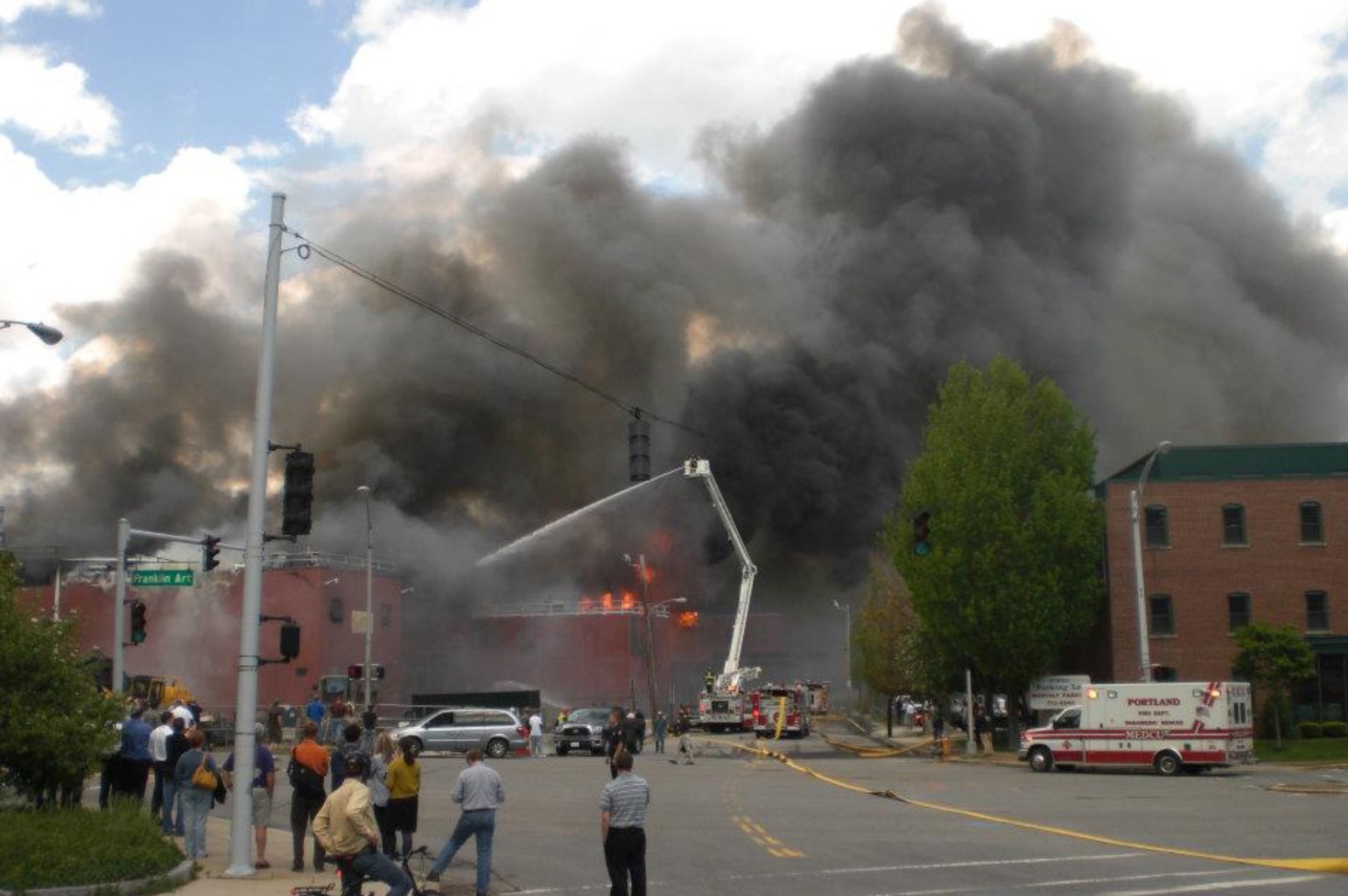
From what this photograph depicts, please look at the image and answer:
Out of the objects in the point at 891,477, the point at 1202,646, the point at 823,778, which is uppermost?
the point at 891,477

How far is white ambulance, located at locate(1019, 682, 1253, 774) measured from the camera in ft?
96.5

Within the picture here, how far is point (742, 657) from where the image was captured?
71.3 meters

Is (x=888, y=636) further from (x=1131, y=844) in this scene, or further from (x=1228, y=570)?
(x=1131, y=844)

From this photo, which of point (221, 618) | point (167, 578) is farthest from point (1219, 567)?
point (221, 618)

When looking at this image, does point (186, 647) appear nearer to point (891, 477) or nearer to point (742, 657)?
point (742, 657)

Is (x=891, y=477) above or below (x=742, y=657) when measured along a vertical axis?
above

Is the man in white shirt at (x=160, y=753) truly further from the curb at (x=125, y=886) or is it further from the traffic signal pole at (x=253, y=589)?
the curb at (x=125, y=886)

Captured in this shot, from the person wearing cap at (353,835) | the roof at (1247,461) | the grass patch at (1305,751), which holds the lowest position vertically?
the grass patch at (1305,751)

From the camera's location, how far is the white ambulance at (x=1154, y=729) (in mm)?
29406

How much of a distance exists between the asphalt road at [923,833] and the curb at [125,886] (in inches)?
97.9

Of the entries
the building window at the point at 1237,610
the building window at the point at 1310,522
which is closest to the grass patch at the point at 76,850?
the building window at the point at 1237,610

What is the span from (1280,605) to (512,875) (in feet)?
109

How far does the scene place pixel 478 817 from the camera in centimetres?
1263

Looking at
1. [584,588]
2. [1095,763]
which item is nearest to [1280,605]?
[1095,763]
